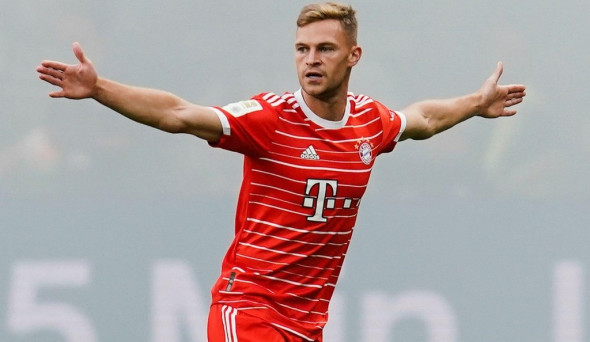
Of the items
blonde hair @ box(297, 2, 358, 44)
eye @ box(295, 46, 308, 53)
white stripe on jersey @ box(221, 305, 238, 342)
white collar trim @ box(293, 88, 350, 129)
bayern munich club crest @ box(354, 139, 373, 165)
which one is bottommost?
white stripe on jersey @ box(221, 305, 238, 342)

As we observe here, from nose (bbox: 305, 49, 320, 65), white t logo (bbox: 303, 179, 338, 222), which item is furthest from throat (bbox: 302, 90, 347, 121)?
white t logo (bbox: 303, 179, 338, 222)

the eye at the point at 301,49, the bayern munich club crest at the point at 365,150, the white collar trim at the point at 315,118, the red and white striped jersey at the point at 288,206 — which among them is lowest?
the red and white striped jersey at the point at 288,206

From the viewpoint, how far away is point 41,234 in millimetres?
9234

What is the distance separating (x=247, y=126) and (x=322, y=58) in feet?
1.86

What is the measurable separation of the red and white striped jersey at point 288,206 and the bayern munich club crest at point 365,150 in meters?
0.01

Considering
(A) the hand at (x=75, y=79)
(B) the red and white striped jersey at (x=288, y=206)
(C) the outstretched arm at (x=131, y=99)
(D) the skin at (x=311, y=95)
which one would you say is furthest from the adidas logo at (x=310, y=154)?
(A) the hand at (x=75, y=79)

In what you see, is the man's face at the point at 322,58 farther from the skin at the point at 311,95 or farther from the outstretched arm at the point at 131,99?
the outstretched arm at the point at 131,99

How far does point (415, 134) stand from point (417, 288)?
2728 millimetres

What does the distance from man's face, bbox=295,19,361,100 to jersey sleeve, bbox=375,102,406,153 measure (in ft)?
1.19

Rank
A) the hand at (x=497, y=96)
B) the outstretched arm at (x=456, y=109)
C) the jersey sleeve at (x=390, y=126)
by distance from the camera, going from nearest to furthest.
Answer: the jersey sleeve at (x=390, y=126) < the outstretched arm at (x=456, y=109) < the hand at (x=497, y=96)

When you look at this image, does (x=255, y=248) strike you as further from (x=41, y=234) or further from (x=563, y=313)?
(x=563, y=313)

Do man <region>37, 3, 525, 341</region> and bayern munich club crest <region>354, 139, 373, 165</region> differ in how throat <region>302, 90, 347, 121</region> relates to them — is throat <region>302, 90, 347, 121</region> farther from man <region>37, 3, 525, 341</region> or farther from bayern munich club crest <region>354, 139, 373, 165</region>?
bayern munich club crest <region>354, 139, 373, 165</region>

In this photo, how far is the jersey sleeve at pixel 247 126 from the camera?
599cm

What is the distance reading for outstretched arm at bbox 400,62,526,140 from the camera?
7.05 metres
